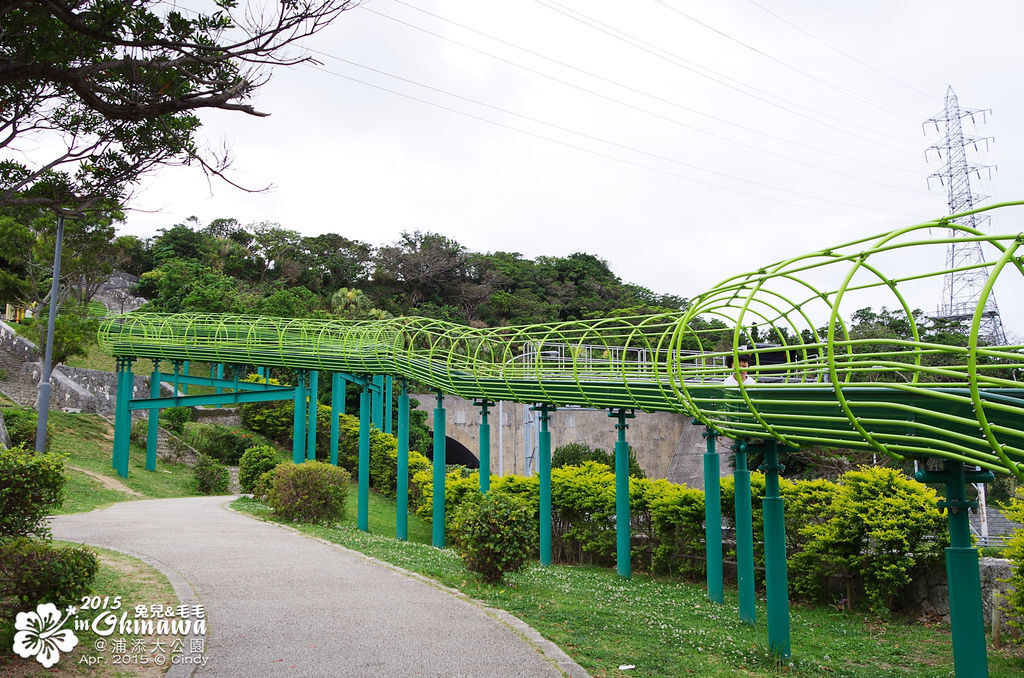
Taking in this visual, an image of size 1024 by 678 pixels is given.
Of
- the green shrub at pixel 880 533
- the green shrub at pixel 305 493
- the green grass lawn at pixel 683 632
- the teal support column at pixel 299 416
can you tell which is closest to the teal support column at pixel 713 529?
the green grass lawn at pixel 683 632

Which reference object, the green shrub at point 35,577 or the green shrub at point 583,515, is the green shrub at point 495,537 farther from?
the green shrub at point 583,515

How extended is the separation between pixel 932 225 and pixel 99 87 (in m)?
5.49

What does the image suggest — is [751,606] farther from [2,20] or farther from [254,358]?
[254,358]

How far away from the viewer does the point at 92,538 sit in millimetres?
10398

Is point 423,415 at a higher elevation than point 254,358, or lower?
lower

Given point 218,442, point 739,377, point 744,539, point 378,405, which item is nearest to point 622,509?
point 744,539

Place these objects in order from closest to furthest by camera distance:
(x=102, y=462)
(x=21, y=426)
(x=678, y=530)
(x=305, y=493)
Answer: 1. (x=678, y=530)
2. (x=305, y=493)
3. (x=21, y=426)
4. (x=102, y=462)

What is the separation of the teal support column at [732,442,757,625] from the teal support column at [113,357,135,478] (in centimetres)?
1834

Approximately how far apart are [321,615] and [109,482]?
15.2 m

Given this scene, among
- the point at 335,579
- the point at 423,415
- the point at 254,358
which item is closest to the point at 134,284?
the point at 423,415

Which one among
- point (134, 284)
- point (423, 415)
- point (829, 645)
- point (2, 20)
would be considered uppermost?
point (134, 284)

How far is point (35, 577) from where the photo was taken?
5.29 metres

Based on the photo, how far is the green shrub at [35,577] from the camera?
17.2ft

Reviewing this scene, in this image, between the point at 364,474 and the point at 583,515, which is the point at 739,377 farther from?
the point at 364,474
